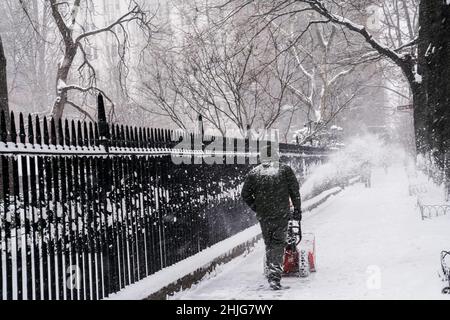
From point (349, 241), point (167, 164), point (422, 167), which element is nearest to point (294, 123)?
point (422, 167)

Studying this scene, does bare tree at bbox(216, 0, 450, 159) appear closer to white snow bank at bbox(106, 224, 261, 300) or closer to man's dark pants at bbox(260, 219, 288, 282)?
white snow bank at bbox(106, 224, 261, 300)

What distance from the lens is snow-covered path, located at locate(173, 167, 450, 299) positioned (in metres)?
6.36

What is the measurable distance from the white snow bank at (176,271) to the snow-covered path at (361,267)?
10.8 inches

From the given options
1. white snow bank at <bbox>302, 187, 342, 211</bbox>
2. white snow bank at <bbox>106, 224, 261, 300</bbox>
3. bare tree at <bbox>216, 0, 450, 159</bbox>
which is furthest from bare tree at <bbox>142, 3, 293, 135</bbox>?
white snow bank at <bbox>106, 224, 261, 300</bbox>

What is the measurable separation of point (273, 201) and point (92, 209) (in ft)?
8.53

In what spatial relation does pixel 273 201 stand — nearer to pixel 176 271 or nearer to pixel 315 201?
pixel 176 271

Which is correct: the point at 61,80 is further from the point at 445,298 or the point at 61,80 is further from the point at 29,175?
the point at 445,298

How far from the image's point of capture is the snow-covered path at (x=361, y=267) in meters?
6.36

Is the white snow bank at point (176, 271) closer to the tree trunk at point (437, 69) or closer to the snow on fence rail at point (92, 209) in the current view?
the snow on fence rail at point (92, 209)

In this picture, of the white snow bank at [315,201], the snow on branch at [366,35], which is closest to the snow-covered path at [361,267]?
the white snow bank at [315,201]

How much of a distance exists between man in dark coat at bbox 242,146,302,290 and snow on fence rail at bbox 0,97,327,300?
4.08 feet

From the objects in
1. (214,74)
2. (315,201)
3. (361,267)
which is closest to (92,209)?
(361,267)

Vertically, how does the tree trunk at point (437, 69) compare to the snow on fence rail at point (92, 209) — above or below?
above
